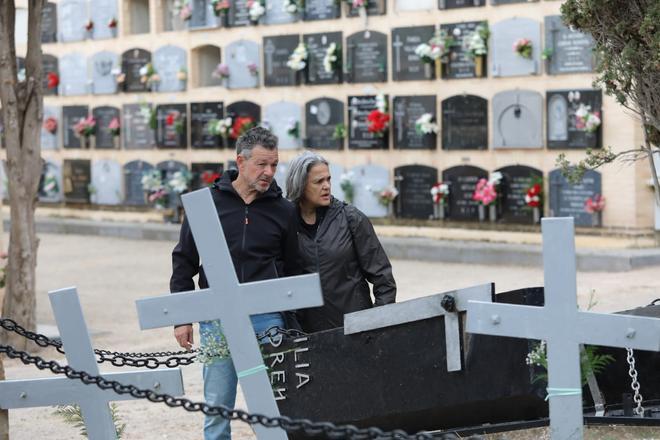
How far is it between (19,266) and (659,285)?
214 inches

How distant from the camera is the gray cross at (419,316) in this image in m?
4.58

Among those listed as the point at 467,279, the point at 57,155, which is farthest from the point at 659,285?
the point at 57,155

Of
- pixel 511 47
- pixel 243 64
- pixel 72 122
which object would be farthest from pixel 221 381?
pixel 72 122

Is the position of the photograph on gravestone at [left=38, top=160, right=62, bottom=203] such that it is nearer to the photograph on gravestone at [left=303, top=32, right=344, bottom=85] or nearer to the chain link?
the photograph on gravestone at [left=303, top=32, right=344, bottom=85]

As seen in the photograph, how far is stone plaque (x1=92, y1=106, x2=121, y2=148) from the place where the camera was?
61.2ft

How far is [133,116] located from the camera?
60.4 ft

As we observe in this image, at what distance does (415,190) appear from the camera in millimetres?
15164

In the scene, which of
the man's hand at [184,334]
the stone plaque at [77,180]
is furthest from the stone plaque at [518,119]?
the man's hand at [184,334]

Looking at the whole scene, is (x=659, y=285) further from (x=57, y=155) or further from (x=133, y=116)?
(x=57, y=155)

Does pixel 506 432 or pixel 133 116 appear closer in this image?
pixel 506 432

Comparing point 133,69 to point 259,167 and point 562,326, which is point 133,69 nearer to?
point 259,167

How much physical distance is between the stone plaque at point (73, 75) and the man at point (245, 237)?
576 inches

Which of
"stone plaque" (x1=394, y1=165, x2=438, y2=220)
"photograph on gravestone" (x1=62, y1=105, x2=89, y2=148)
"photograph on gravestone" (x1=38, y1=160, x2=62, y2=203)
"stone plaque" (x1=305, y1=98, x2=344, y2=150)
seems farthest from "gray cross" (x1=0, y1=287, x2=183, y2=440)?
"photograph on gravestone" (x1=38, y1=160, x2=62, y2=203)

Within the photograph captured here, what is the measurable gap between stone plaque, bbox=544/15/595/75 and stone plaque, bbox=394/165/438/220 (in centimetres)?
199
